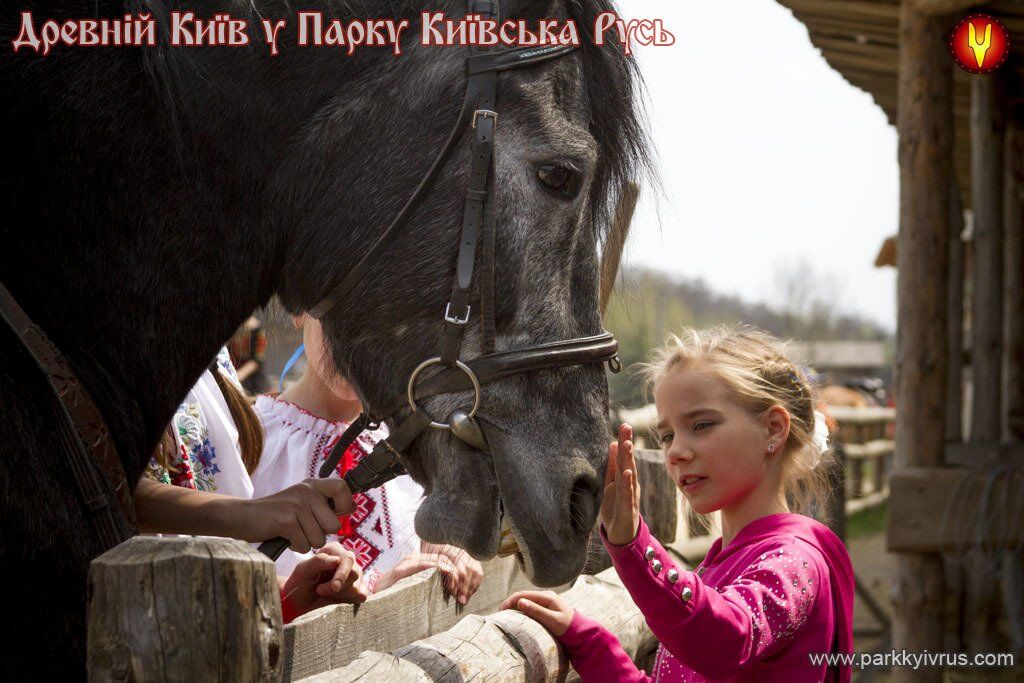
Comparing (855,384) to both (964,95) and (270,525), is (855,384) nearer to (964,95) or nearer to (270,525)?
(964,95)

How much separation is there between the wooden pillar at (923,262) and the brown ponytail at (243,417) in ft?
13.2

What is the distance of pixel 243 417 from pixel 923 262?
13.4ft

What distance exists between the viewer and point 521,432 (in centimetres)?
163

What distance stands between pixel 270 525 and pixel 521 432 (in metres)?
0.45

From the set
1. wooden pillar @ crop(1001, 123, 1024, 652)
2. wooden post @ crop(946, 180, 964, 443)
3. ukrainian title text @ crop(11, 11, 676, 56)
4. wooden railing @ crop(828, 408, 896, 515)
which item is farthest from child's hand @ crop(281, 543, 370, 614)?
wooden railing @ crop(828, 408, 896, 515)

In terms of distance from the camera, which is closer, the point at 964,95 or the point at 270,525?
the point at 270,525

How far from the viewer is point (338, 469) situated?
99.7 inches

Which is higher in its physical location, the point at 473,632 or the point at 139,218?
the point at 139,218

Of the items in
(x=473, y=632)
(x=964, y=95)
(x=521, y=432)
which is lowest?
(x=473, y=632)

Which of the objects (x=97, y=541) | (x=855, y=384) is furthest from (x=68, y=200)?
(x=855, y=384)

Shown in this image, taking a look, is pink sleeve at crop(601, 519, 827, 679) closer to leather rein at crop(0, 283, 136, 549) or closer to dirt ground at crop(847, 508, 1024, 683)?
leather rein at crop(0, 283, 136, 549)

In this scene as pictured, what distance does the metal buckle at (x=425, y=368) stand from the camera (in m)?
1.63

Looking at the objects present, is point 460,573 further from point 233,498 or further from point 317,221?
point 317,221

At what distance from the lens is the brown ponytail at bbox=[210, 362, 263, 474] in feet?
7.33
